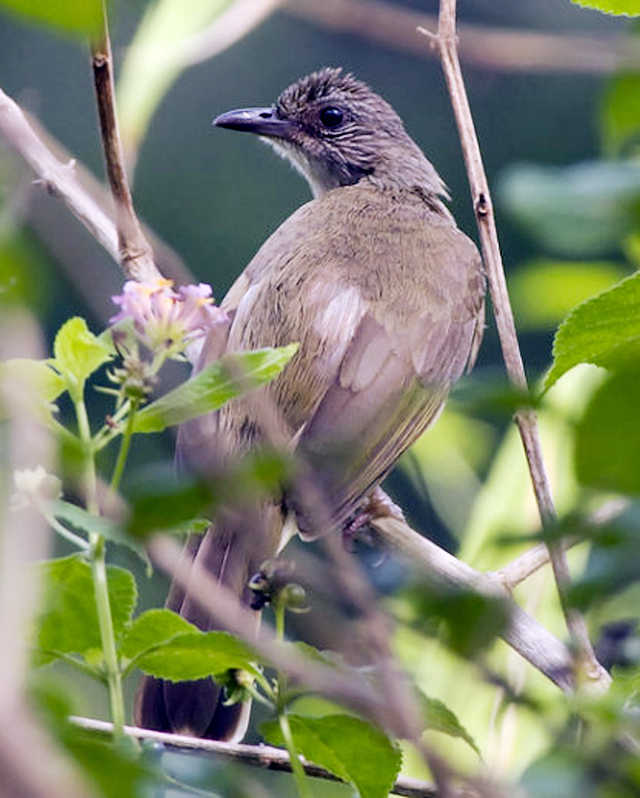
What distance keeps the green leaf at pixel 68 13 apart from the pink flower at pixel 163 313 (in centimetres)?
70

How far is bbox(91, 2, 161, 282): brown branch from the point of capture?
6.32 ft

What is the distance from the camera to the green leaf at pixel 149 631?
119 centimetres

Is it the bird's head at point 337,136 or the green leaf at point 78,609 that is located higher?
the bird's head at point 337,136

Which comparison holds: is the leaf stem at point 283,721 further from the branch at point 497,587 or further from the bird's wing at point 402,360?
the bird's wing at point 402,360

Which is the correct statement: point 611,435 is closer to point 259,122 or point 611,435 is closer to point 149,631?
point 149,631

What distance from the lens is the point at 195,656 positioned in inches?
46.0

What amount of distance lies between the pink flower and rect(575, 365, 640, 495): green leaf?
0.68m

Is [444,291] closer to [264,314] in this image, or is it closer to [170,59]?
Result: [264,314]

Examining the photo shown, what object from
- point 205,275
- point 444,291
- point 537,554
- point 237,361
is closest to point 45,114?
point 205,275

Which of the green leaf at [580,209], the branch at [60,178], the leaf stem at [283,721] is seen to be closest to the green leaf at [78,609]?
the leaf stem at [283,721]

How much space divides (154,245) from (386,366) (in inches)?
83.3

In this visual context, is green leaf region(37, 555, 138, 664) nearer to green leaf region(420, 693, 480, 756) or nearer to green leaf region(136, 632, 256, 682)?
green leaf region(136, 632, 256, 682)

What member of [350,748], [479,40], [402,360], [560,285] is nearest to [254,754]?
[350,748]

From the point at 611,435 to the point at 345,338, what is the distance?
2380 millimetres
